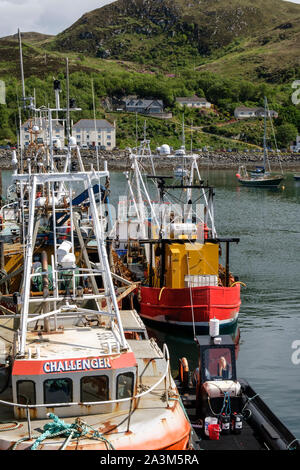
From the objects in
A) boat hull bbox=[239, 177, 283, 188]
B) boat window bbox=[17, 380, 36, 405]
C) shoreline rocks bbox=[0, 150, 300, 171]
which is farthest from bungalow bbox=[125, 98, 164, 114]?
boat window bbox=[17, 380, 36, 405]

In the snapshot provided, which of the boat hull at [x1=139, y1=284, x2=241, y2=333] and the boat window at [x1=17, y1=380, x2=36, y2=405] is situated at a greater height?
the boat window at [x1=17, y1=380, x2=36, y2=405]

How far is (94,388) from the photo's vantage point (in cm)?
1149

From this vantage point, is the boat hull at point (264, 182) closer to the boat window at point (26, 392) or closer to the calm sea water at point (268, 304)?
the calm sea water at point (268, 304)

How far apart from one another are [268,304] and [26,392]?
19.5m

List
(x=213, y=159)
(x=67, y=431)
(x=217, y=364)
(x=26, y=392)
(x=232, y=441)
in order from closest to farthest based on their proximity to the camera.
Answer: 1. (x=67, y=431)
2. (x=26, y=392)
3. (x=232, y=441)
4. (x=217, y=364)
5. (x=213, y=159)

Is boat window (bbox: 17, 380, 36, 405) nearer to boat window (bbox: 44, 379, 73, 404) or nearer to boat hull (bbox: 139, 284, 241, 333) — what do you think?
boat window (bbox: 44, 379, 73, 404)

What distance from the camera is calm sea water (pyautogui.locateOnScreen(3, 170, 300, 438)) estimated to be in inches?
770

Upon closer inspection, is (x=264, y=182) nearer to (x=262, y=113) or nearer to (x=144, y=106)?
(x=262, y=113)

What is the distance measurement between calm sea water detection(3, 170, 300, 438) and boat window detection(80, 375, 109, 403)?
267 inches

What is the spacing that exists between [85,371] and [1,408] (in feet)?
6.54

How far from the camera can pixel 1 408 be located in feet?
39.3

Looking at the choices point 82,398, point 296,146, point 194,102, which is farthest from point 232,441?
point 194,102
